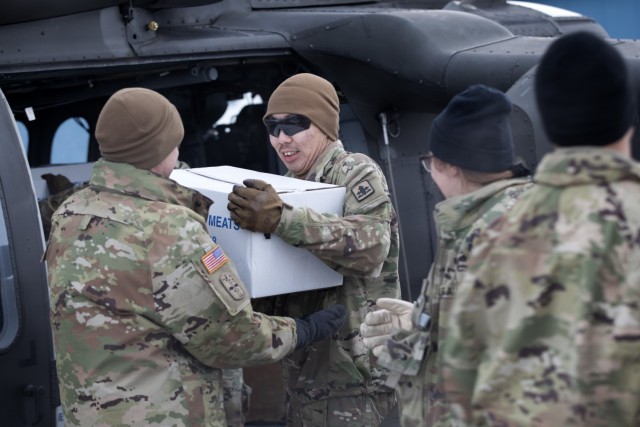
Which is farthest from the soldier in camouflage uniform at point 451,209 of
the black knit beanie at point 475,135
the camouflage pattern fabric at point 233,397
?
the camouflage pattern fabric at point 233,397

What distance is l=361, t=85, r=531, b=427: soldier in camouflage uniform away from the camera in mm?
2199

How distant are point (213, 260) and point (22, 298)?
1.28m

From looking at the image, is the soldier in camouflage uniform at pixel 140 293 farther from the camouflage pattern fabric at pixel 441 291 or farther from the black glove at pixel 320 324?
the camouflage pattern fabric at pixel 441 291

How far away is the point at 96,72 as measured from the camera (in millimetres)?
4691

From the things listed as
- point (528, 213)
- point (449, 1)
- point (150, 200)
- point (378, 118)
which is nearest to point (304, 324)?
point (150, 200)

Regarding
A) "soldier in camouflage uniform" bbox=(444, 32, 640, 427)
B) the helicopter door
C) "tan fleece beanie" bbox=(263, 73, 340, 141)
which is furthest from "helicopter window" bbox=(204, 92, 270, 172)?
"soldier in camouflage uniform" bbox=(444, 32, 640, 427)

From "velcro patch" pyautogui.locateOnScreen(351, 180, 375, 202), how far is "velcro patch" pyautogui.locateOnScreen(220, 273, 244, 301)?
29.9 inches

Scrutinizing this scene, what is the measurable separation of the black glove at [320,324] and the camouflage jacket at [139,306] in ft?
1.05

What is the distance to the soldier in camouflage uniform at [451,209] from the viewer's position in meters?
2.20

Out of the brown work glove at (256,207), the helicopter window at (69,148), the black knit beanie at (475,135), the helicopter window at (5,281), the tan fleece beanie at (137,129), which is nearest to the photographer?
the black knit beanie at (475,135)

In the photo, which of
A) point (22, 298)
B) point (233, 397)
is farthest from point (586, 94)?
point (22, 298)

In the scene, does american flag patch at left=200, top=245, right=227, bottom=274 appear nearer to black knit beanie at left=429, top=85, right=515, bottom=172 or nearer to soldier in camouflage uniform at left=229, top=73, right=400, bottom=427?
soldier in camouflage uniform at left=229, top=73, right=400, bottom=427

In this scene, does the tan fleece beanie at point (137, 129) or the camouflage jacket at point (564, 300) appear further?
the tan fleece beanie at point (137, 129)

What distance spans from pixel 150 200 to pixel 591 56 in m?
1.40
